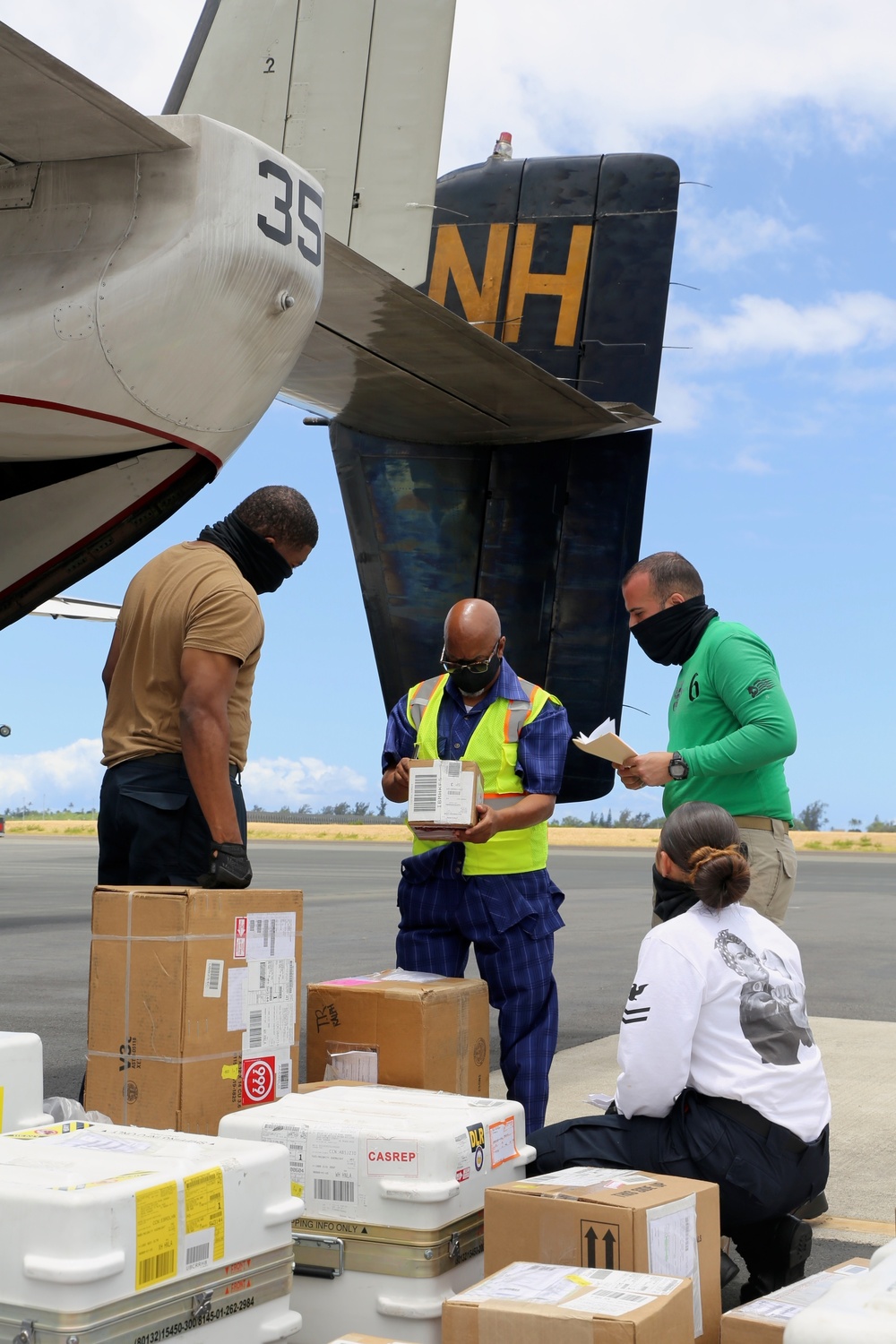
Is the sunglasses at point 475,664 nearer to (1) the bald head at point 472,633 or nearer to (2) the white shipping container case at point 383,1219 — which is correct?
(1) the bald head at point 472,633

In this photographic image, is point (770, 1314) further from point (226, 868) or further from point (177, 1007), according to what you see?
point (226, 868)

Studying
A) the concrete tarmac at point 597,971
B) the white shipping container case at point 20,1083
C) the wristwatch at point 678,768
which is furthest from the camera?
the concrete tarmac at point 597,971

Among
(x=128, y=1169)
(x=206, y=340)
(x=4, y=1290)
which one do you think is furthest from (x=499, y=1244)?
(x=206, y=340)

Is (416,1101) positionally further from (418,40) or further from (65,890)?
(65,890)

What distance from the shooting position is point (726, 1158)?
3.03 m

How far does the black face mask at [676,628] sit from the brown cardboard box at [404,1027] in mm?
1344

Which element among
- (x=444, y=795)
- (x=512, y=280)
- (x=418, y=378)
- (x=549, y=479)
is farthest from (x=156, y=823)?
(x=512, y=280)

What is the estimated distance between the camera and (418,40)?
6.36m

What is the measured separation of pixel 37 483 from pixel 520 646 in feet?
11.6

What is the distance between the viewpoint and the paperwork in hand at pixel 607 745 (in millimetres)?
4461

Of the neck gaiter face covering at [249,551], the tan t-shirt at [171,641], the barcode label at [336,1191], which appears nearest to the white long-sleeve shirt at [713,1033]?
the barcode label at [336,1191]

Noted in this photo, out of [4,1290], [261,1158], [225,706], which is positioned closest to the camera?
[4,1290]

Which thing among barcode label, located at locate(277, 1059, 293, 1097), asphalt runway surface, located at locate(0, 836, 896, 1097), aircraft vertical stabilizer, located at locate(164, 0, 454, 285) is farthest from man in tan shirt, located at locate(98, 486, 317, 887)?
aircraft vertical stabilizer, located at locate(164, 0, 454, 285)

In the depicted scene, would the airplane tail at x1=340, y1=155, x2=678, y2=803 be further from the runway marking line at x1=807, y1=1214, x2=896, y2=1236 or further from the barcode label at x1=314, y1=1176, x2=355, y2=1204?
the barcode label at x1=314, y1=1176, x2=355, y2=1204
